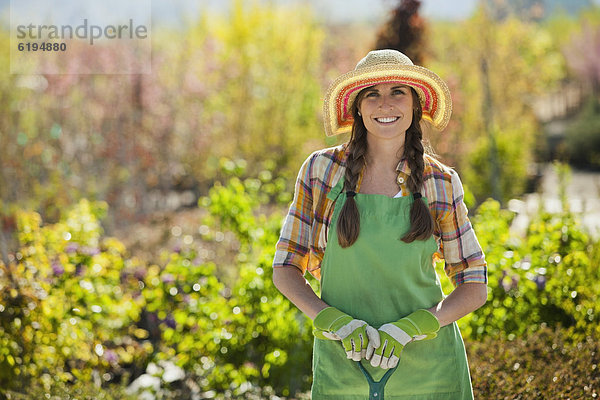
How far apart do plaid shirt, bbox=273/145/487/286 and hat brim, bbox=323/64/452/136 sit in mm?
133

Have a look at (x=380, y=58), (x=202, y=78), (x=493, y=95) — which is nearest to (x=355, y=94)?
(x=380, y=58)

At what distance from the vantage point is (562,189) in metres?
3.99

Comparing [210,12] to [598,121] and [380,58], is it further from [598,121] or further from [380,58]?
[380,58]

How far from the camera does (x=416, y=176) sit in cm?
182

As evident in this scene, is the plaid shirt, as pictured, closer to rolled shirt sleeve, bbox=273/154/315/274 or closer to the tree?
rolled shirt sleeve, bbox=273/154/315/274

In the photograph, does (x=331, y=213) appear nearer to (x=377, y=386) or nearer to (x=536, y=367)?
(x=377, y=386)

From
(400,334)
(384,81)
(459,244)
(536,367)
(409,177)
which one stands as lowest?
(536,367)

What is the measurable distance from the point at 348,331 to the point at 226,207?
1745 mm

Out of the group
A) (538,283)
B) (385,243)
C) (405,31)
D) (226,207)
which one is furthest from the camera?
(405,31)

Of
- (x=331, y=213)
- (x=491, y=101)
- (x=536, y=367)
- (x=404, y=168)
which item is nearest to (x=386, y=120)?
(x=404, y=168)

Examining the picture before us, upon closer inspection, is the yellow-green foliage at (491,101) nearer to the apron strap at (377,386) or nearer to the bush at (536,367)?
the bush at (536,367)

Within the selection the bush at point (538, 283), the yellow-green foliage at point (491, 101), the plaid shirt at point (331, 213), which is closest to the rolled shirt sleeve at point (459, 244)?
the plaid shirt at point (331, 213)

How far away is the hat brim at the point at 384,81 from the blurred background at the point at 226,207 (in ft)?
3.60

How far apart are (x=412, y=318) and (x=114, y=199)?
6.82 metres
